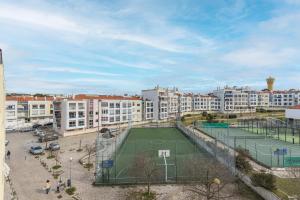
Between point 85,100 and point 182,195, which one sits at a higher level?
point 85,100

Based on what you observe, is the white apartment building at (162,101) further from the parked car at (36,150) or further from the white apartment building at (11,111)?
the parked car at (36,150)

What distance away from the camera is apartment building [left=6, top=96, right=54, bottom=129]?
61094mm

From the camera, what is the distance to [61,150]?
37969mm

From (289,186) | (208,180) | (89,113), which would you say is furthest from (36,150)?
(289,186)

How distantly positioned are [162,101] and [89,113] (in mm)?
25996

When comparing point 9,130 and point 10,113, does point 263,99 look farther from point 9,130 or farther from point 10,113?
point 9,130

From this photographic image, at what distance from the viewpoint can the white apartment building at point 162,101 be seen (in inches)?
3054

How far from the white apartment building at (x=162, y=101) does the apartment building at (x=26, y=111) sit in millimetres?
23788

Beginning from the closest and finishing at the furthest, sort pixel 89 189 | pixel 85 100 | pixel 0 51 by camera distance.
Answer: pixel 0 51 < pixel 89 189 < pixel 85 100

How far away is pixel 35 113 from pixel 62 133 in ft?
69.9

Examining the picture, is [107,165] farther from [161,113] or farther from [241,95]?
[241,95]

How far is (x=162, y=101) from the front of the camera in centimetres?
7912

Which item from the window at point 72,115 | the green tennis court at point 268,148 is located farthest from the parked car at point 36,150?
the green tennis court at point 268,148

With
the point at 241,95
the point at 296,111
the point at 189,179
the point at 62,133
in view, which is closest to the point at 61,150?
the point at 62,133
